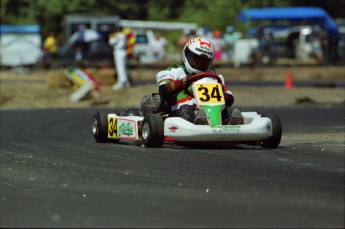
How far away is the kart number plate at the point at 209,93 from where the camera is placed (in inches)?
412

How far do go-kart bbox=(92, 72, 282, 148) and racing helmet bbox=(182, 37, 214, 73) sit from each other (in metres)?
0.33

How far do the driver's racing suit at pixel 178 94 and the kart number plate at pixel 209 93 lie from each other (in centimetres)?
15

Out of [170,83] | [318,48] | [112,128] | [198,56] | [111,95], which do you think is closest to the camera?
[170,83]

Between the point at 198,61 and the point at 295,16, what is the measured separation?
31447 mm

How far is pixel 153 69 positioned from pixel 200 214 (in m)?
32.9

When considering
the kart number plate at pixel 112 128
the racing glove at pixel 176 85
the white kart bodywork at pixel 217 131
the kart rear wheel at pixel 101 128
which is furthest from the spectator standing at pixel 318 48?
the white kart bodywork at pixel 217 131

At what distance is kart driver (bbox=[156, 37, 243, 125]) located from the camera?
1061 cm

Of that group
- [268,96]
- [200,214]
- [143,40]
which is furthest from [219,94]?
[143,40]

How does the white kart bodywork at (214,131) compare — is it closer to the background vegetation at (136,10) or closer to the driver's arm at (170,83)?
the driver's arm at (170,83)

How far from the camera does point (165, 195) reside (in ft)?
22.1

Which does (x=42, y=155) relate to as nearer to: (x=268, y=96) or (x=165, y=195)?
(x=165, y=195)

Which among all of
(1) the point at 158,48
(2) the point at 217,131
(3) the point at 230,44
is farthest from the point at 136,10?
(2) the point at 217,131

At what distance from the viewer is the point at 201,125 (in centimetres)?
1001

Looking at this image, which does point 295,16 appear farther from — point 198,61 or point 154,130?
point 154,130
